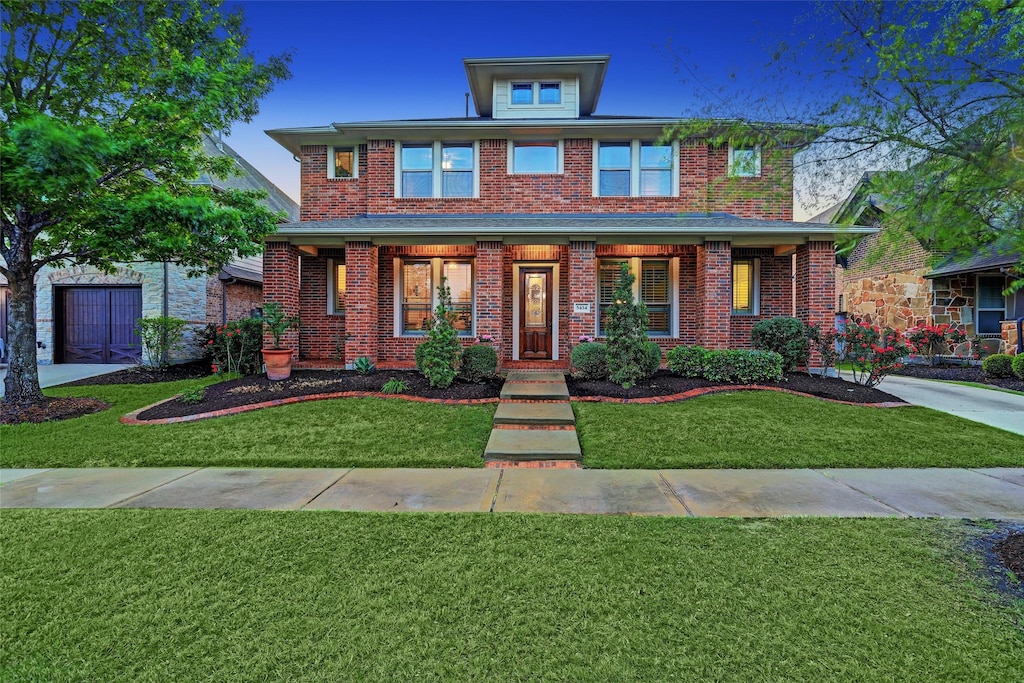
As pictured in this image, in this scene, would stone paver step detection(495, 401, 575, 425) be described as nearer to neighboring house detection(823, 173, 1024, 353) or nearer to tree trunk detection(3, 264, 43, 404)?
tree trunk detection(3, 264, 43, 404)

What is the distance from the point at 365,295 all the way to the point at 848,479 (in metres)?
9.28

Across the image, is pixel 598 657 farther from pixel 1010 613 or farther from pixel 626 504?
pixel 1010 613

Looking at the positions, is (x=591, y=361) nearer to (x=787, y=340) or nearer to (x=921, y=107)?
(x=787, y=340)

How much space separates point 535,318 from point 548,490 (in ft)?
24.8

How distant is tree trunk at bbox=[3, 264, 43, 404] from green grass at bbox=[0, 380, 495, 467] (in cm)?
150

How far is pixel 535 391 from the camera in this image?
312 inches

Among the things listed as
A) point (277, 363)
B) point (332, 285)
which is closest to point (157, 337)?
point (332, 285)

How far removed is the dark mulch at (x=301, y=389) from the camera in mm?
7375

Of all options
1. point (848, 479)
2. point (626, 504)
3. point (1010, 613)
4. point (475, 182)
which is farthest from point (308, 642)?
point (475, 182)

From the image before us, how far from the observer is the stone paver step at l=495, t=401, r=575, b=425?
652 centimetres

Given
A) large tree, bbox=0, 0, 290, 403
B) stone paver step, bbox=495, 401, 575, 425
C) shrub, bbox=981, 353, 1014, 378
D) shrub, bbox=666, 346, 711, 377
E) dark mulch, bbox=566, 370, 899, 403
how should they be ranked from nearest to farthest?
stone paver step, bbox=495, 401, 575, 425
large tree, bbox=0, 0, 290, 403
dark mulch, bbox=566, 370, 899, 403
shrub, bbox=666, 346, 711, 377
shrub, bbox=981, 353, 1014, 378

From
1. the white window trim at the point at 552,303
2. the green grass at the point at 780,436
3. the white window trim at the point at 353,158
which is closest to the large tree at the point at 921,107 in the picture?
the green grass at the point at 780,436

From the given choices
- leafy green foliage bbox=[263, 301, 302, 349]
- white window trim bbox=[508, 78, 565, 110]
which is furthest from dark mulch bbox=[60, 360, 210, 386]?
white window trim bbox=[508, 78, 565, 110]

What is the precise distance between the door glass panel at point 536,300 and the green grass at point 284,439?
4.52 metres
